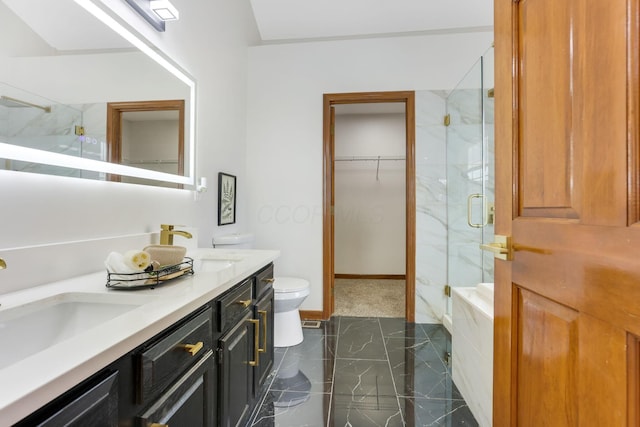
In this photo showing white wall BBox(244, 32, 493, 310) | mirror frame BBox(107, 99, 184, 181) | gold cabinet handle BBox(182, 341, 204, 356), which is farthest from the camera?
Answer: white wall BBox(244, 32, 493, 310)

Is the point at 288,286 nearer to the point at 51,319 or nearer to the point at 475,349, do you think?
the point at 475,349

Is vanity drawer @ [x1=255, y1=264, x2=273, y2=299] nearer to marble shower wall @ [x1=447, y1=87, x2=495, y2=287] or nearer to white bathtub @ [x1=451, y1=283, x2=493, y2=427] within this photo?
white bathtub @ [x1=451, y1=283, x2=493, y2=427]

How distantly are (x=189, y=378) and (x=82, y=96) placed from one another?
1.11m

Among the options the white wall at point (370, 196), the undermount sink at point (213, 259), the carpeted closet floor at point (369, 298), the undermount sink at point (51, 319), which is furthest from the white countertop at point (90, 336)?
the white wall at point (370, 196)

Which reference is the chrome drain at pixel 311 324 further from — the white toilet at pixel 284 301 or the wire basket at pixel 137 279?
the wire basket at pixel 137 279

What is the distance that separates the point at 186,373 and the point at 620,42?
125cm

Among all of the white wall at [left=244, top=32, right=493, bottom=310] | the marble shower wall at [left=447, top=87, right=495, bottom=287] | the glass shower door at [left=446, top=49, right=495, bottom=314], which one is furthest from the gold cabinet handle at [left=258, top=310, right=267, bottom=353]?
the marble shower wall at [left=447, top=87, right=495, bottom=287]

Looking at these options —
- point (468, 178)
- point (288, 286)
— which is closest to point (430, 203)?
point (468, 178)

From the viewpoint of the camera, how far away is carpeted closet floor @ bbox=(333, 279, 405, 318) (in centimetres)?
310

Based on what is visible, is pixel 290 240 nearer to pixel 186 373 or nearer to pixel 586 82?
pixel 186 373

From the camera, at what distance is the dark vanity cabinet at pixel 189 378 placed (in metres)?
0.54

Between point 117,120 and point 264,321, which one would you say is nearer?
point 117,120

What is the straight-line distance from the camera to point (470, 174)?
8.01ft

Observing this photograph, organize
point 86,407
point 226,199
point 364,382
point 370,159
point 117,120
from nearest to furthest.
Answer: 1. point 86,407
2. point 117,120
3. point 364,382
4. point 226,199
5. point 370,159
